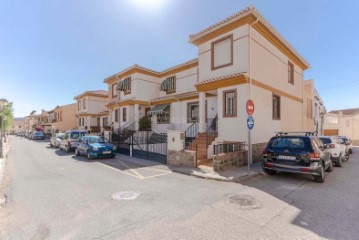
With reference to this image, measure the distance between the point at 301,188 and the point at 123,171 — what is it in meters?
7.37

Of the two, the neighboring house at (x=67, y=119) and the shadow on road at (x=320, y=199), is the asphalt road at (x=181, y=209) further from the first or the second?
the neighboring house at (x=67, y=119)

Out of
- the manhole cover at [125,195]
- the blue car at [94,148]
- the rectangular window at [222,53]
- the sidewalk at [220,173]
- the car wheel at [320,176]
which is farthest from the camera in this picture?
the blue car at [94,148]

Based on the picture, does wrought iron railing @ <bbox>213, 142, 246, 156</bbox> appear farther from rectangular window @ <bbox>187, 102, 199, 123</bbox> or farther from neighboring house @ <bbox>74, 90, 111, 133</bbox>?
neighboring house @ <bbox>74, 90, 111, 133</bbox>

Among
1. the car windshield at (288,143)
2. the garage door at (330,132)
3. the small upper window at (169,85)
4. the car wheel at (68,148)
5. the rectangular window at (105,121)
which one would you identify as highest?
the small upper window at (169,85)

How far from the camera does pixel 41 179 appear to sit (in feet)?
24.8

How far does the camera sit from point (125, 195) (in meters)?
5.66

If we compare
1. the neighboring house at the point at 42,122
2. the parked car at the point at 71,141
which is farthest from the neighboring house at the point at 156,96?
the neighboring house at the point at 42,122

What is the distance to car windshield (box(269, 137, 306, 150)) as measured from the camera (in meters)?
7.00

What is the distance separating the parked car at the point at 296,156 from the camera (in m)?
6.62

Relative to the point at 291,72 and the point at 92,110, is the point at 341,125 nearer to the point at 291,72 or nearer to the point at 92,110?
the point at 291,72

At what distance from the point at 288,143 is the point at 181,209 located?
5286mm

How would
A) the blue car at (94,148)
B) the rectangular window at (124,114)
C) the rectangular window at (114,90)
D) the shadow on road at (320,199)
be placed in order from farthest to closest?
1. the rectangular window at (114,90)
2. the rectangular window at (124,114)
3. the blue car at (94,148)
4. the shadow on road at (320,199)

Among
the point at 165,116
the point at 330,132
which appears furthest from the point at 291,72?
the point at 330,132

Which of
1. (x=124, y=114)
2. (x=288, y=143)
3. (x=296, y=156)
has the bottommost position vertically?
(x=296, y=156)
